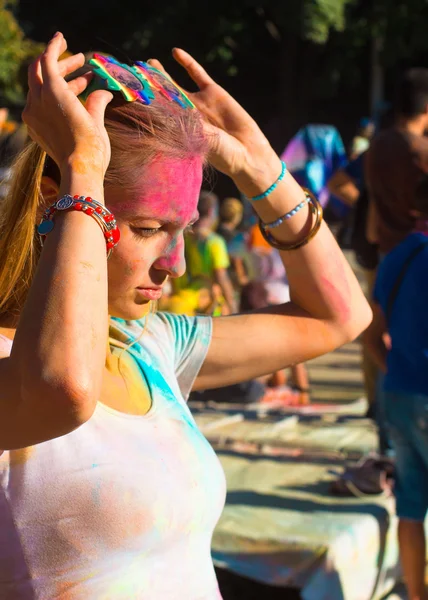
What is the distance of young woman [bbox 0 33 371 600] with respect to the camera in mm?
1215

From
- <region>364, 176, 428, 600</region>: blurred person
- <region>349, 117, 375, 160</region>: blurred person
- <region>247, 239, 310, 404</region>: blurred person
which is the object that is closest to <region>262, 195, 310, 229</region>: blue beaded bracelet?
<region>364, 176, 428, 600</region>: blurred person

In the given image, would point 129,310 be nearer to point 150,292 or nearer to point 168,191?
point 150,292

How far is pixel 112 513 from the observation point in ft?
4.49

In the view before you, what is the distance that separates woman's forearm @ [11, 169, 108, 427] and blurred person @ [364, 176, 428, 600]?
2.35 m

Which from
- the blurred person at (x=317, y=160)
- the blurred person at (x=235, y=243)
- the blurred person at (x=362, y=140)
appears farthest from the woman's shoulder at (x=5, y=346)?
the blurred person at (x=362, y=140)

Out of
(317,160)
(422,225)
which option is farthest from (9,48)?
(422,225)

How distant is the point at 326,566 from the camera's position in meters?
3.50

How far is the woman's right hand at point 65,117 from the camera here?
1.31m

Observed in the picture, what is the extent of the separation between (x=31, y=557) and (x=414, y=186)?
2.82 m

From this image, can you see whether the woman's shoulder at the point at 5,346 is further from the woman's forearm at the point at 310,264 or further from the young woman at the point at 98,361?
the woman's forearm at the point at 310,264

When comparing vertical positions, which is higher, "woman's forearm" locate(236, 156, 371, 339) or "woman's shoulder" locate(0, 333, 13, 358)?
"woman's shoulder" locate(0, 333, 13, 358)

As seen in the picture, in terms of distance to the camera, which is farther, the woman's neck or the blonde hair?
the woman's neck

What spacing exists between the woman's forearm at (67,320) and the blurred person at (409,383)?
2.35m

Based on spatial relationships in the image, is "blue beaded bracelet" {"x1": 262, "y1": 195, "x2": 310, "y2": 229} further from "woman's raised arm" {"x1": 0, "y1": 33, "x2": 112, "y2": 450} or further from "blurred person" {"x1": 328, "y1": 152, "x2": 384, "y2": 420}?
"blurred person" {"x1": 328, "y1": 152, "x2": 384, "y2": 420}
